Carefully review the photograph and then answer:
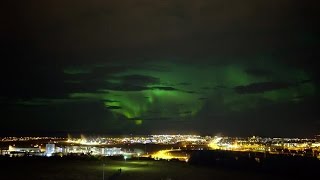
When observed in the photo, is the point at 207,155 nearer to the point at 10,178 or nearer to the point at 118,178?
the point at 118,178

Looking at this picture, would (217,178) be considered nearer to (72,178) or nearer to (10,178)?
(72,178)

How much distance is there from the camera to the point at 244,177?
49719 mm

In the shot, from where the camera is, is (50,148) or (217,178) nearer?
(217,178)

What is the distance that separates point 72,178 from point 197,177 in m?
14.3

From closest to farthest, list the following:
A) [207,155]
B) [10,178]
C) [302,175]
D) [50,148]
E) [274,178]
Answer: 1. [10,178]
2. [274,178]
3. [302,175]
4. [207,155]
5. [50,148]

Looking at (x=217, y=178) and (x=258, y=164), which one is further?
(x=258, y=164)

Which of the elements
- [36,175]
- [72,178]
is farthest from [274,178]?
[36,175]

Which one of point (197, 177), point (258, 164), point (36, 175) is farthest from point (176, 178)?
point (258, 164)

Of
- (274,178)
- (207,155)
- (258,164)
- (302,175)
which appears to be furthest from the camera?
(207,155)

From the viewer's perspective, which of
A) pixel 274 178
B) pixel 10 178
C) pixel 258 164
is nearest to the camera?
pixel 10 178

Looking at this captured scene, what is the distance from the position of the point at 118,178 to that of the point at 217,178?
11383 millimetres

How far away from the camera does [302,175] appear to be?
174 ft

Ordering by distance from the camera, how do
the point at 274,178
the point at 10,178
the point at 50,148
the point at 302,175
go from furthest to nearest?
the point at 50,148 < the point at 302,175 < the point at 274,178 < the point at 10,178

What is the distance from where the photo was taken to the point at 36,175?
49625mm
